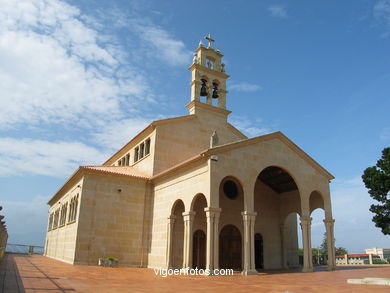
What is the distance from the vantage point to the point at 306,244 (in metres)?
19.2

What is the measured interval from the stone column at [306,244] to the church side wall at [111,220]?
33.5 ft

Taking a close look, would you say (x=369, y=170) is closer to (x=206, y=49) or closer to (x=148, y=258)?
(x=206, y=49)

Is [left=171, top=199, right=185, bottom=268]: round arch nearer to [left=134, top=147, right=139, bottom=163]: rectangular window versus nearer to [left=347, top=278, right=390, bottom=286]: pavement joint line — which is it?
[left=134, top=147, right=139, bottom=163]: rectangular window

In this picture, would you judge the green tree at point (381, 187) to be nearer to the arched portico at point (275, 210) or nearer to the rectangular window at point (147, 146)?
the arched portico at point (275, 210)

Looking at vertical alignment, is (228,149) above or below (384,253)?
above

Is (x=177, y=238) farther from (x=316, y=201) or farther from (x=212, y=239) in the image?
(x=316, y=201)

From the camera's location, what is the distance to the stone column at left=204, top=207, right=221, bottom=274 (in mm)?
16062

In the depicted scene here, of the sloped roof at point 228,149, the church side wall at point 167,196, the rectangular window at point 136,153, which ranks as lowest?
the church side wall at point 167,196

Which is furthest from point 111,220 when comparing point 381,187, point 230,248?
point 381,187

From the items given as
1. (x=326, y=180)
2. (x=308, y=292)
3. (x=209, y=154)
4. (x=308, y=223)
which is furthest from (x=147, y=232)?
(x=308, y=292)

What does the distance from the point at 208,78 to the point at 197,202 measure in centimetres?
1100

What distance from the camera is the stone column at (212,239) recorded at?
52.7 ft

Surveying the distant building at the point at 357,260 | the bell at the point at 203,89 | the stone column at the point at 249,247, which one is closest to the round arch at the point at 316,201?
the stone column at the point at 249,247

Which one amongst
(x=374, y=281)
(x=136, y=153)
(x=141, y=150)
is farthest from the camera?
(x=136, y=153)
